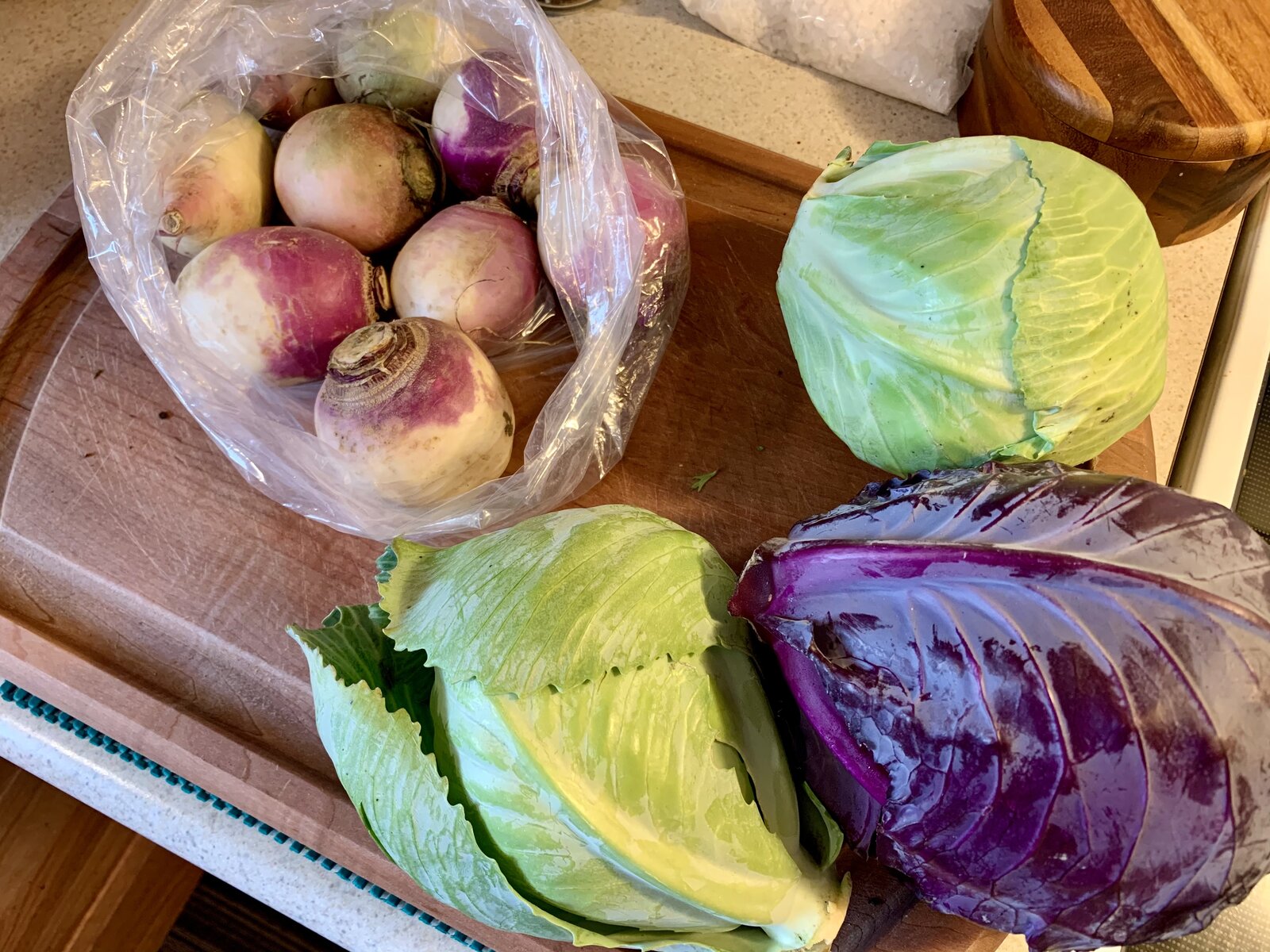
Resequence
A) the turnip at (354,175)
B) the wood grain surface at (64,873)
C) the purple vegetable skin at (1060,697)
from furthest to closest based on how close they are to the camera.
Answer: the wood grain surface at (64,873) → the turnip at (354,175) → the purple vegetable skin at (1060,697)

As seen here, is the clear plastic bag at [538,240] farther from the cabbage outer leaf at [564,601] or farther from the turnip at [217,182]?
the cabbage outer leaf at [564,601]

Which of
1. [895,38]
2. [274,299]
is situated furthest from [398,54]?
[895,38]

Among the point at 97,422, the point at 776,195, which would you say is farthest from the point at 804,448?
the point at 97,422

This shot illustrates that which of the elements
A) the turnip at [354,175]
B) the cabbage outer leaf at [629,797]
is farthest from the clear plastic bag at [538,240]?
the cabbage outer leaf at [629,797]

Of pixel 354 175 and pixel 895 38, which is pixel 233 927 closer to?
pixel 354 175

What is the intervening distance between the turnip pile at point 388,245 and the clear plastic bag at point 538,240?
0.6 inches

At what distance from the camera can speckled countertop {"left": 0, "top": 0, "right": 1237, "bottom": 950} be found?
1254 mm

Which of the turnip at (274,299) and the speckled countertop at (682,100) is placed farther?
the speckled countertop at (682,100)

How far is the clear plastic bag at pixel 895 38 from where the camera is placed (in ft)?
4.28

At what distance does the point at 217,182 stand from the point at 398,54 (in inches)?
11.2

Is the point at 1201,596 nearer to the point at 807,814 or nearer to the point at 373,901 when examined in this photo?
the point at 807,814

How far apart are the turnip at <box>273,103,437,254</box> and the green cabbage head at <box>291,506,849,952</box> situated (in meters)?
0.49

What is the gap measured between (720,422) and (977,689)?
516 mm

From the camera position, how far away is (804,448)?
1.06 meters
